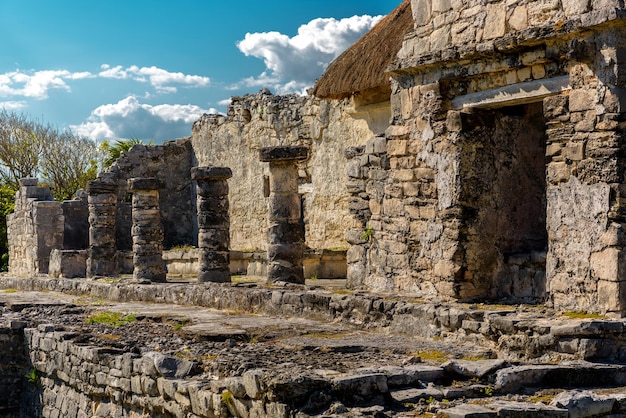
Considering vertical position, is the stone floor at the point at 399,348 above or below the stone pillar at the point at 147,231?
below

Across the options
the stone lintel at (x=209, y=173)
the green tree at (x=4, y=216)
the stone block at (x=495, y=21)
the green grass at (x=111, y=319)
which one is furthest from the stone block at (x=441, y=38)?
the green tree at (x=4, y=216)

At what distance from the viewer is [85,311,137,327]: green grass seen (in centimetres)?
901

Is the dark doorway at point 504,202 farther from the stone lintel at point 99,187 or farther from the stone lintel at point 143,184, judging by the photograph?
the stone lintel at point 99,187

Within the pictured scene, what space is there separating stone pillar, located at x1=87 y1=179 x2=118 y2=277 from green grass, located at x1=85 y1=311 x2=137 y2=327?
5.40 metres

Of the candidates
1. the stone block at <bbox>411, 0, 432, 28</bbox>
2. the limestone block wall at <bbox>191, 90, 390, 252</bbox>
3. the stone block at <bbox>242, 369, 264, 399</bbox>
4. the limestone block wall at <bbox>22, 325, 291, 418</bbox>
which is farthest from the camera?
the limestone block wall at <bbox>191, 90, 390, 252</bbox>

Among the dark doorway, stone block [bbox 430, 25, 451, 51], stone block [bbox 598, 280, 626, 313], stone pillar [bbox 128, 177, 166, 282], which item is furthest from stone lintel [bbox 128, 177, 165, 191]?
stone block [bbox 598, 280, 626, 313]

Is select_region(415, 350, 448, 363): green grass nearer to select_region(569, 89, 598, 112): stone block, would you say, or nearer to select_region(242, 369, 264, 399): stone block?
select_region(242, 369, 264, 399): stone block

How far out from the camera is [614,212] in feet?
21.7

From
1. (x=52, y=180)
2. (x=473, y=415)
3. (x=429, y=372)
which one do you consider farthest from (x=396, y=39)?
(x=52, y=180)

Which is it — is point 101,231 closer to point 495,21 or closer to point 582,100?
point 495,21

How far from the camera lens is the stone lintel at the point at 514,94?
7062 millimetres

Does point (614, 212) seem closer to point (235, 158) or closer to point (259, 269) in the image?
point (259, 269)

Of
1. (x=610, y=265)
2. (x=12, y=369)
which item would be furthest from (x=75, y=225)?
(x=610, y=265)

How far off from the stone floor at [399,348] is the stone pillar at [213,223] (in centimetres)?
219
